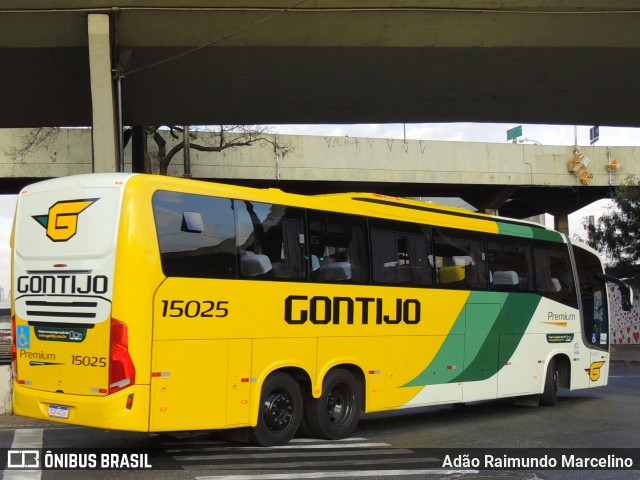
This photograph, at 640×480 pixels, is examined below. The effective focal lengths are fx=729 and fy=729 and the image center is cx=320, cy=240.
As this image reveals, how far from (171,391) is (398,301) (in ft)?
14.4

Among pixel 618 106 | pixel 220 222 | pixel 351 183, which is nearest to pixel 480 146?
pixel 351 183

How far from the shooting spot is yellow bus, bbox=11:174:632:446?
27.0 ft

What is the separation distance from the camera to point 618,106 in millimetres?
20422

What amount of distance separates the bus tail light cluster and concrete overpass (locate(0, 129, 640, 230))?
22461mm

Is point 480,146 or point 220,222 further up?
point 480,146

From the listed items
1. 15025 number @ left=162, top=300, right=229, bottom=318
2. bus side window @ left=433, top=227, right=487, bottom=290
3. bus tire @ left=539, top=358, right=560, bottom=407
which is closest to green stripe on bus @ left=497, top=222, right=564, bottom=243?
bus side window @ left=433, top=227, right=487, bottom=290

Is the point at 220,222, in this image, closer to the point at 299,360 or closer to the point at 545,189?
the point at 299,360

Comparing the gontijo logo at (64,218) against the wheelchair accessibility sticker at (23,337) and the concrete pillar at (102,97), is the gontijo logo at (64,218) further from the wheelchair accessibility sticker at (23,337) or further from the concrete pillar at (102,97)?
the concrete pillar at (102,97)

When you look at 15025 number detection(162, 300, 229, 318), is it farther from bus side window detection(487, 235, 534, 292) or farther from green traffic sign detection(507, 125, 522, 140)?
green traffic sign detection(507, 125, 522, 140)

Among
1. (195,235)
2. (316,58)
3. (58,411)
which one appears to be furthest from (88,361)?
(316,58)

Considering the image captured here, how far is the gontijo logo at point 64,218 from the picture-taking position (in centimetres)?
864

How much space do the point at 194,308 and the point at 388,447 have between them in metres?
3.44

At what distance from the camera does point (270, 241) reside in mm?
9789

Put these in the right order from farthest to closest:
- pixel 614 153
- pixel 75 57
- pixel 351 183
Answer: pixel 614 153 → pixel 351 183 → pixel 75 57
